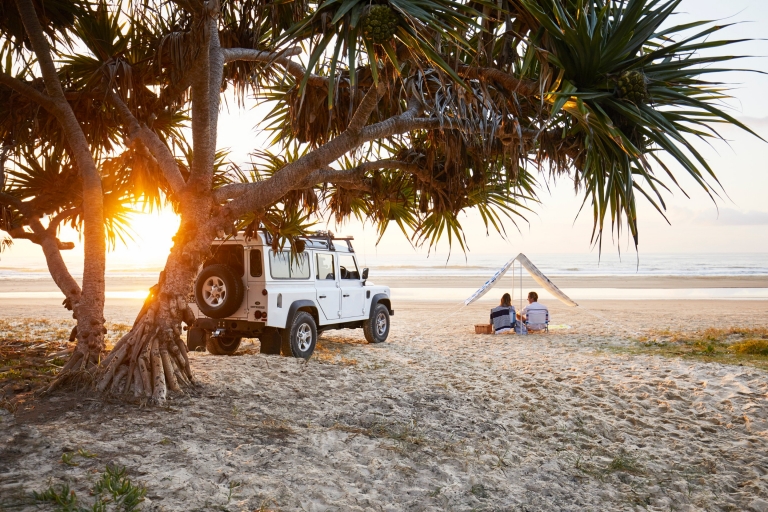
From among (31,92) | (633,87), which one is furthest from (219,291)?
(633,87)

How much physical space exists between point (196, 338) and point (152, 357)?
3.37 m

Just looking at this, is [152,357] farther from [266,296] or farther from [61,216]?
[61,216]

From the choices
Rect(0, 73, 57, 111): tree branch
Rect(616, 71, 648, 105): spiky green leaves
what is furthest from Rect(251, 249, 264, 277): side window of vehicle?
Rect(616, 71, 648, 105): spiky green leaves

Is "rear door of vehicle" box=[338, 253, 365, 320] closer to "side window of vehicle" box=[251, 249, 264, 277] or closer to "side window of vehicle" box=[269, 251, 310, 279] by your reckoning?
"side window of vehicle" box=[269, 251, 310, 279]

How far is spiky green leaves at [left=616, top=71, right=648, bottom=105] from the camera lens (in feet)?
12.1

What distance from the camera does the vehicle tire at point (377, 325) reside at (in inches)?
396

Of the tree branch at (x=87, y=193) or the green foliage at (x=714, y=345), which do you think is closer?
the tree branch at (x=87, y=193)

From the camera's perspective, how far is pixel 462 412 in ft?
17.7

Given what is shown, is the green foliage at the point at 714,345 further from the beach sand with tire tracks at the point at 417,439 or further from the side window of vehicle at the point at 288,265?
the side window of vehicle at the point at 288,265

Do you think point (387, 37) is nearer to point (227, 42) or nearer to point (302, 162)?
point (302, 162)

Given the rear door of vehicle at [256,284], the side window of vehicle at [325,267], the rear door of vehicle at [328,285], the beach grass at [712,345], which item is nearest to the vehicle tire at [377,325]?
the rear door of vehicle at [328,285]

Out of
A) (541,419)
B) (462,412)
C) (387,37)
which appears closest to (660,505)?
(541,419)

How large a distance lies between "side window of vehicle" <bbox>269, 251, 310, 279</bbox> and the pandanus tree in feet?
1.41

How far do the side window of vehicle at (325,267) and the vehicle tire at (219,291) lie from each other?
167 centimetres
